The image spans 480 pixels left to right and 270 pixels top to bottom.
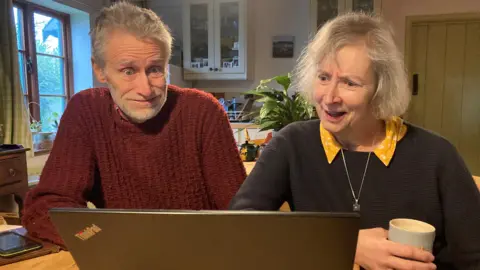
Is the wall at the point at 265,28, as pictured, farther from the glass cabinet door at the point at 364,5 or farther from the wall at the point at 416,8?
the wall at the point at 416,8

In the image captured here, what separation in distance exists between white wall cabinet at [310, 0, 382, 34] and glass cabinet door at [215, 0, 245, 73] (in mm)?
744

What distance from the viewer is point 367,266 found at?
72 centimetres

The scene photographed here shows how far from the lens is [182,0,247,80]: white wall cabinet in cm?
393

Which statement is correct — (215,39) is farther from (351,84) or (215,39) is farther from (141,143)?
(351,84)

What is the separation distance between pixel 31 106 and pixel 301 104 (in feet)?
8.28

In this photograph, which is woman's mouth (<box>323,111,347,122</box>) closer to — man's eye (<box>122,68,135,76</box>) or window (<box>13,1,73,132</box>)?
man's eye (<box>122,68,135,76</box>)

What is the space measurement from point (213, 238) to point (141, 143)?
0.63m

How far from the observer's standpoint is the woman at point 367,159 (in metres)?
0.84

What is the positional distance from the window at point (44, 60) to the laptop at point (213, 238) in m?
2.94

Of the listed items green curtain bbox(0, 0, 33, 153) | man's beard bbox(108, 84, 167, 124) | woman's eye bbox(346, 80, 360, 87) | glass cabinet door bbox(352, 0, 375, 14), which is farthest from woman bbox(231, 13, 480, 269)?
glass cabinet door bbox(352, 0, 375, 14)

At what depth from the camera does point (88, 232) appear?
516 mm

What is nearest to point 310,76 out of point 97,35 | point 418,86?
point 97,35

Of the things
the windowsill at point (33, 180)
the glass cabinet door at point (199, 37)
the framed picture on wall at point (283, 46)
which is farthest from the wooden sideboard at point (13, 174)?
the framed picture on wall at point (283, 46)

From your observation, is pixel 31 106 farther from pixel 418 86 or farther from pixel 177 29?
pixel 418 86
